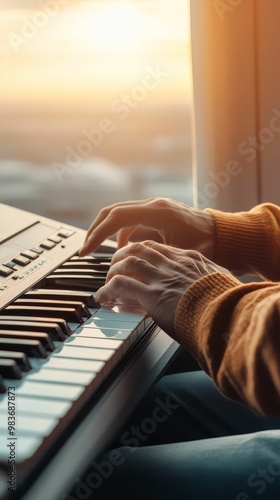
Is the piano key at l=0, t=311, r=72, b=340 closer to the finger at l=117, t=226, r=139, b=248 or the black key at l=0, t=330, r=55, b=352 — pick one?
the black key at l=0, t=330, r=55, b=352

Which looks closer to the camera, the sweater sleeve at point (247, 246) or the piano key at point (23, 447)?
the piano key at point (23, 447)

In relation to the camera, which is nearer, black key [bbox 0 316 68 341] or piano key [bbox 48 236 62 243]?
black key [bbox 0 316 68 341]

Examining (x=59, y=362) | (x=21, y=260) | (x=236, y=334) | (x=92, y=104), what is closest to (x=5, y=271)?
(x=21, y=260)

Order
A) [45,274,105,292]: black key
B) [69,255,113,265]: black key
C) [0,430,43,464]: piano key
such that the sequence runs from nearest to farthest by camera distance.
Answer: [0,430,43,464]: piano key, [45,274,105,292]: black key, [69,255,113,265]: black key

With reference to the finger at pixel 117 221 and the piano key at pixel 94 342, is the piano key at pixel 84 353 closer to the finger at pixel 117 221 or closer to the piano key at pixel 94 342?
the piano key at pixel 94 342

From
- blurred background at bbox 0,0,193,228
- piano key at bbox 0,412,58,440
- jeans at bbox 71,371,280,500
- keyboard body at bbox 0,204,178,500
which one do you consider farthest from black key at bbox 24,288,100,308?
blurred background at bbox 0,0,193,228

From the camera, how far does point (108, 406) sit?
2.46ft

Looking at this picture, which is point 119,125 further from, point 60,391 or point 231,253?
point 60,391

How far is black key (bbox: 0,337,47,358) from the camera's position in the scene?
2.53 ft

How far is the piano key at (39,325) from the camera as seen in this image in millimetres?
826

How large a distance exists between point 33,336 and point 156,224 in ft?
1.29

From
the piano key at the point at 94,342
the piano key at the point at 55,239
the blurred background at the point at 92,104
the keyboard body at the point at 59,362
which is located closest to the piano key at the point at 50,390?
the keyboard body at the point at 59,362

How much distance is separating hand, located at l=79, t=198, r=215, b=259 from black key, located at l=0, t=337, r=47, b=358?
13.5 inches

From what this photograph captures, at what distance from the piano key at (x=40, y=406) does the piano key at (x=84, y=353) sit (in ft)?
0.34
